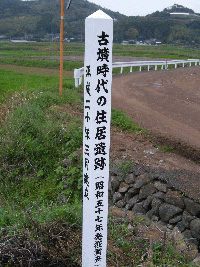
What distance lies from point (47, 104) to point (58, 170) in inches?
142

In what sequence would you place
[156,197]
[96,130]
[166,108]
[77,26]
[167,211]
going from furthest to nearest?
[77,26] < [166,108] < [156,197] < [167,211] < [96,130]

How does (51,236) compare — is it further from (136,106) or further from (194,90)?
A: (194,90)

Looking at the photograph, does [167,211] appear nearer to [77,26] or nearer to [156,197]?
[156,197]

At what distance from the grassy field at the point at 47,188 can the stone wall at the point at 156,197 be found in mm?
814

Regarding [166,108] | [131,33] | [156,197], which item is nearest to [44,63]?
[166,108]

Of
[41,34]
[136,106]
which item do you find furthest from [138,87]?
[41,34]

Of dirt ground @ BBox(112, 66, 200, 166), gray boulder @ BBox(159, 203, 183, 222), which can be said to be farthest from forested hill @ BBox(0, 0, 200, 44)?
gray boulder @ BBox(159, 203, 183, 222)

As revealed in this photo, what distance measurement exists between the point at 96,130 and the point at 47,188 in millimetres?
3993

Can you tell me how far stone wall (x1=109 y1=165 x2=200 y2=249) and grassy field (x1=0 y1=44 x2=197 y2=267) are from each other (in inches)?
32.0

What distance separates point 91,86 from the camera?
3078 millimetres

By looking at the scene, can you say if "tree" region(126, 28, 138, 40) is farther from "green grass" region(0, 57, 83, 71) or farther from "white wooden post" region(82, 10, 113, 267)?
"white wooden post" region(82, 10, 113, 267)

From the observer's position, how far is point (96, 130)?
10.4 feet

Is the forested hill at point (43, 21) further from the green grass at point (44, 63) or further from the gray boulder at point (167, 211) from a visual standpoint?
the gray boulder at point (167, 211)

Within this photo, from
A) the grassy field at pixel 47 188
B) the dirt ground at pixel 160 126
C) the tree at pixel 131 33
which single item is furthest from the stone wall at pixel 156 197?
the tree at pixel 131 33
